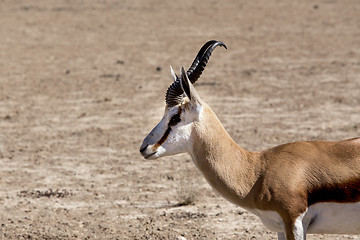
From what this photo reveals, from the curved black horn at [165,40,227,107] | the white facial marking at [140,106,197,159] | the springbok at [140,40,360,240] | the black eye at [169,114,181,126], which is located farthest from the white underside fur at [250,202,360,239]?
the curved black horn at [165,40,227,107]

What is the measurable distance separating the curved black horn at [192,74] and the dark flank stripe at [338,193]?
4.27 feet

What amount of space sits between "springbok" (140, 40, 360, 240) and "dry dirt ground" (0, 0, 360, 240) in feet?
6.14

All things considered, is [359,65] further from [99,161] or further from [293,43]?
[99,161]

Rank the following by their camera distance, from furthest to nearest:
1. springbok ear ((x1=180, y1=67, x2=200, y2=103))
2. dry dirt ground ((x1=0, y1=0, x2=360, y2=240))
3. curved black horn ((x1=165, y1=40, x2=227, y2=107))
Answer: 1. dry dirt ground ((x1=0, y1=0, x2=360, y2=240))
2. curved black horn ((x1=165, y1=40, x2=227, y2=107))
3. springbok ear ((x1=180, y1=67, x2=200, y2=103))

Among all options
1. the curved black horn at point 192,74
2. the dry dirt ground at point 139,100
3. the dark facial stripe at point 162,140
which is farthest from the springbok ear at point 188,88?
the dry dirt ground at point 139,100

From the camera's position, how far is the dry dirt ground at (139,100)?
8.66m

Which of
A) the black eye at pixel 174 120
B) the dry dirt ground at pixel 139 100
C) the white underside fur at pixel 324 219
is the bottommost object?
the dry dirt ground at pixel 139 100

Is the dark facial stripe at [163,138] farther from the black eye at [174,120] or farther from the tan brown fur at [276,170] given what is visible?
the tan brown fur at [276,170]

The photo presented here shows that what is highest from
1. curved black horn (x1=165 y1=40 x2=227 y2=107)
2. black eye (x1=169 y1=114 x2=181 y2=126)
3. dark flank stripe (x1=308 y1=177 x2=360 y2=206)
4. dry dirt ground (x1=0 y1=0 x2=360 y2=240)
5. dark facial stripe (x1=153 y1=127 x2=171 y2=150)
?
curved black horn (x1=165 y1=40 x2=227 y2=107)

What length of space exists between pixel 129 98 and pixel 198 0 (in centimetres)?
1409

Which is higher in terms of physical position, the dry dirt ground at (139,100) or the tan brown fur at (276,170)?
the tan brown fur at (276,170)

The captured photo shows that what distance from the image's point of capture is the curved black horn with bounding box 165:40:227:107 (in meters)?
6.06

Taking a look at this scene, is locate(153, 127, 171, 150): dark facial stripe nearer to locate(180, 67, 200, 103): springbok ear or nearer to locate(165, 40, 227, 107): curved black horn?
locate(165, 40, 227, 107): curved black horn

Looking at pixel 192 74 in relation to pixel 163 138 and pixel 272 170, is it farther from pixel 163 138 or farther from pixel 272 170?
pixel 272 170
